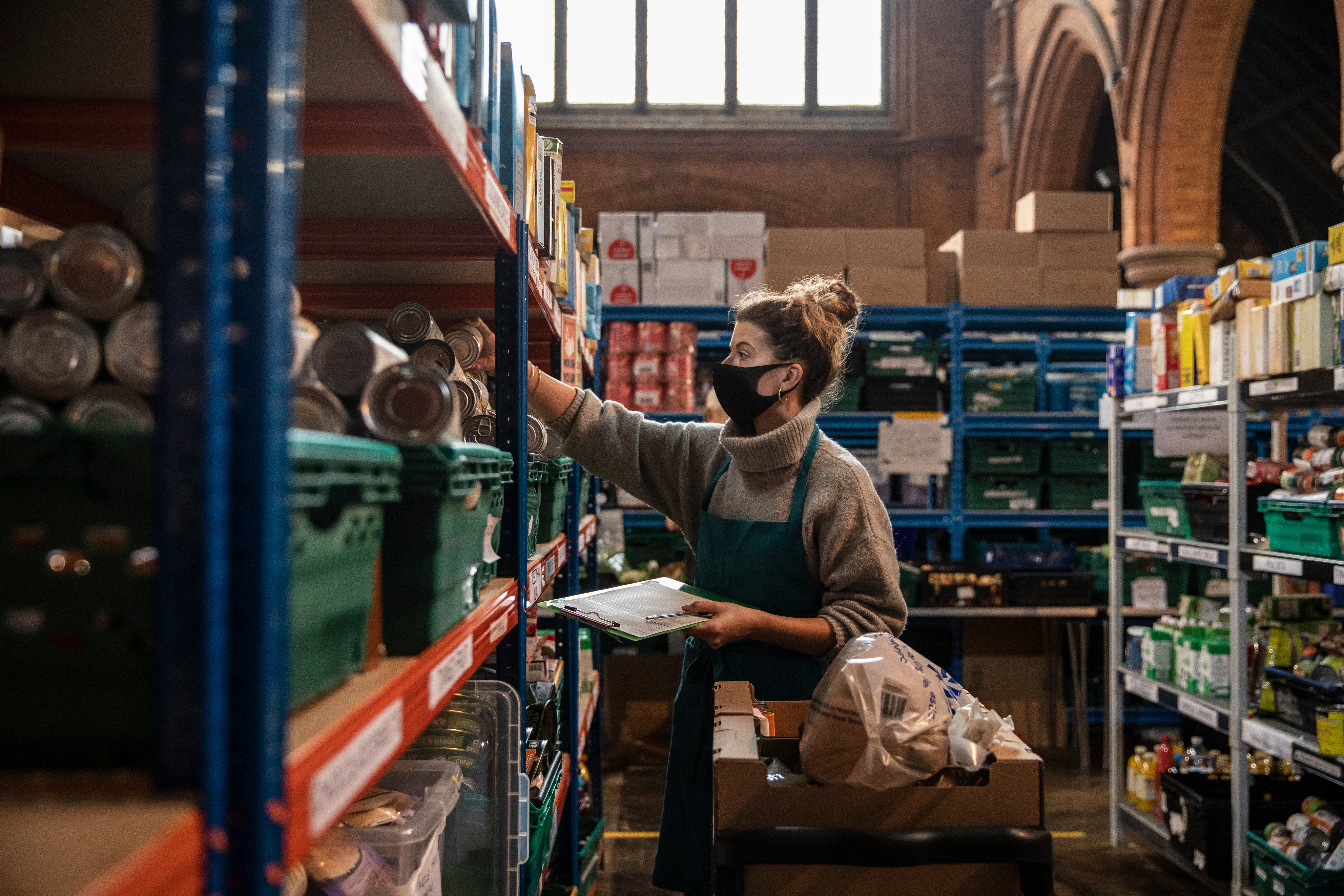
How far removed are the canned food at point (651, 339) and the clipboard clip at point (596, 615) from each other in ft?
A: 12.8

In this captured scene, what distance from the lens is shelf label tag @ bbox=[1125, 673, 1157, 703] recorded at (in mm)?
3746

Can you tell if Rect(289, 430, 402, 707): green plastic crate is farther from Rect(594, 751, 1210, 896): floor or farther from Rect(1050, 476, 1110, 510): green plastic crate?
Rect(1050, 476, 1110, 510): green plastic crate

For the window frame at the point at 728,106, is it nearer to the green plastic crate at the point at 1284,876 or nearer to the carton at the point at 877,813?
the green plastic crate at the point at 1284,876

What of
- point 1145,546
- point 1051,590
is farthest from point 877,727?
point 1051,590

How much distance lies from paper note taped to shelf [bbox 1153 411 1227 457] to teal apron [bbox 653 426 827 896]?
7.80 ft

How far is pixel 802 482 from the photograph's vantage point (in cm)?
210

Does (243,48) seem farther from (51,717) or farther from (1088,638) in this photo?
(1088,638)

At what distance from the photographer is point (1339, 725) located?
2.69 metres

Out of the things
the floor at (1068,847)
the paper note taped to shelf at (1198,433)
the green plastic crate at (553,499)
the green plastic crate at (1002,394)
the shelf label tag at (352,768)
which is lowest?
the floor at (1068,847)

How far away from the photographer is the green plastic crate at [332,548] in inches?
24.6

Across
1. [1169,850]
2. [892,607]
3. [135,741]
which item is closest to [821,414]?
[1169,850]

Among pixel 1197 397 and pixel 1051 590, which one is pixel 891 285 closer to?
pixel 1051 590

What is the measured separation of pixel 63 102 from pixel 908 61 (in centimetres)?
1070

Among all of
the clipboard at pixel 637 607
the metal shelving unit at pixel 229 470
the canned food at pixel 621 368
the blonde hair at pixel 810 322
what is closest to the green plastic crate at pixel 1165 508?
the blonde hair at pixel 810 322
